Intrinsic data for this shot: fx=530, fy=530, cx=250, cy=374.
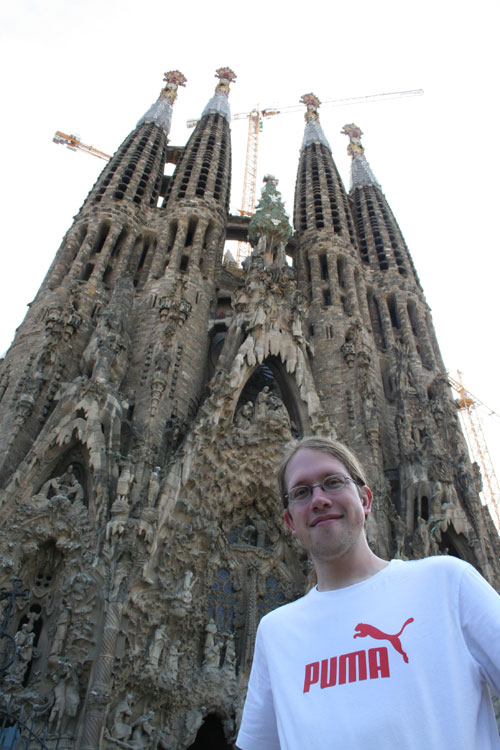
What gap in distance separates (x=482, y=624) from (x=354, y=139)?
36.6 metres

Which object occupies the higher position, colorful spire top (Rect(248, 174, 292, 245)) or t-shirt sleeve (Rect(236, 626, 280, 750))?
colorful spire top (Rect(248, 174, 292, 245))

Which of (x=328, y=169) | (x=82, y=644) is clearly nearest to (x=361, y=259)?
(x=328, y=169)

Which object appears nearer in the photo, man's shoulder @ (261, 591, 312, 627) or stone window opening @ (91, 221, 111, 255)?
man's shoulder @ (261, 591, 312, 627)

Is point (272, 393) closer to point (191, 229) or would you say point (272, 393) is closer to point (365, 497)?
point (191, 229)

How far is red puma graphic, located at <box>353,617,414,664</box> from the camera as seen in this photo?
4.93 ft

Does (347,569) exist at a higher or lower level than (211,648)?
lower

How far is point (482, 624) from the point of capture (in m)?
1.43

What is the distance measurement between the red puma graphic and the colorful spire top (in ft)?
62.6

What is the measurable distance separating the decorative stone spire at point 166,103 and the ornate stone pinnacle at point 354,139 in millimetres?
10891

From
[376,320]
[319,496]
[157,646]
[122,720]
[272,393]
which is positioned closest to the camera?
[319,496]

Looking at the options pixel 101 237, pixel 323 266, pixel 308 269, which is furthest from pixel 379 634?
pixel 323 266

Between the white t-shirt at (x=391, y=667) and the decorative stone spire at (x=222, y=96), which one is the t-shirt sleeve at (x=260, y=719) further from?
the decorative stone spire at (x=222, y=96)

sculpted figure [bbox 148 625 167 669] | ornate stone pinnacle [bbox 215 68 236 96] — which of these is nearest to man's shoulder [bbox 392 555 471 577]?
sculpted figure [bbox 148 625 167 669]

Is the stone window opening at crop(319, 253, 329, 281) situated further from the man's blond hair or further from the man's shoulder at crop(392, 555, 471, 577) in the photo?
the man's shoulder at crop(392, 555, 471, 577)
